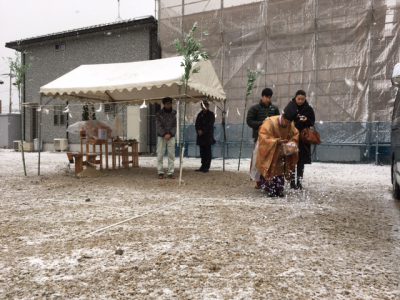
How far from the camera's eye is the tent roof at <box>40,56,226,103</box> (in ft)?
27.1

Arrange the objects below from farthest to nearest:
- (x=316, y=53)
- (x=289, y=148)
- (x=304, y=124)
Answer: (x=316, y=53) < (x=304, y=124) < (x=289, y=148)

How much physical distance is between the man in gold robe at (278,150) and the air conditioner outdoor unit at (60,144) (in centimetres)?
1527

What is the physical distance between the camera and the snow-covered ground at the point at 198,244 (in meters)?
2.66

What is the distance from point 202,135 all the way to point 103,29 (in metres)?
10.8

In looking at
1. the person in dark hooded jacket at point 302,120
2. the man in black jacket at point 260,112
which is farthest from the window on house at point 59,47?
the person in dark hooded jacket at point 302,120

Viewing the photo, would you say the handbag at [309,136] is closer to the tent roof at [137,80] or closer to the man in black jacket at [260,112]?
the man in black jacket at [260,112]

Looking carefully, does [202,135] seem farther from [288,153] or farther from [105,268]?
[105,268]

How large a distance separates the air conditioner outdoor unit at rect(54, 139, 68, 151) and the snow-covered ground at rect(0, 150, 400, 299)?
42.8ft

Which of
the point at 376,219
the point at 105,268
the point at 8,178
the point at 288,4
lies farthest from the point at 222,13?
the point at 105,268

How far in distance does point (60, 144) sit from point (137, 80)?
1230 cm

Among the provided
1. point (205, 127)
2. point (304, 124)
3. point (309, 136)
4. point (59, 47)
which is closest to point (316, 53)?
point (205, 127)

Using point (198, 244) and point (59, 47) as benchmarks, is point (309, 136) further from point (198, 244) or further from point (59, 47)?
point (59, 47)

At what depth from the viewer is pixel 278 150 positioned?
19.7 feet

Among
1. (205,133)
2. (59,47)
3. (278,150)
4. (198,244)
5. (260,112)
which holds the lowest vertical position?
(198,244)
